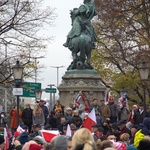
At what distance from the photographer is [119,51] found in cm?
4047

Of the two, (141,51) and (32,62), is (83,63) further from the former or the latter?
(141,51)

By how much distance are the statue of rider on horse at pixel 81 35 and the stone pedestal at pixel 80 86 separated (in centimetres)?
52

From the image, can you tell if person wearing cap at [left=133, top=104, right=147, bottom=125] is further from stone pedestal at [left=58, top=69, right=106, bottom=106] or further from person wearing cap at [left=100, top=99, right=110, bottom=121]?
stone pedestal at [left=58, top=69, right=106, bottom=106]

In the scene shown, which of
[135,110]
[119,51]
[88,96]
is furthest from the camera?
[119,51]

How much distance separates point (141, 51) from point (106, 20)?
12.7ft

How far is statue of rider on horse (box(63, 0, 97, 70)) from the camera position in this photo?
28734 mm

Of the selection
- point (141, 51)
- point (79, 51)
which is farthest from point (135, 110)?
point (141, 51)

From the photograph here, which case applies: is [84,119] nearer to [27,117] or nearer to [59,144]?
[27,117]

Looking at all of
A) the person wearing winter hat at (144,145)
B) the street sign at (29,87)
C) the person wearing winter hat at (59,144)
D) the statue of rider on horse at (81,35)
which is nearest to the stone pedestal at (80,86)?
the statue of rider on horse at (81,35)

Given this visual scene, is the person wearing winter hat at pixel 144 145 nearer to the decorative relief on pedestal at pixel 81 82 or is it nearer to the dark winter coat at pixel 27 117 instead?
the dark winter coat at pixel 27 117

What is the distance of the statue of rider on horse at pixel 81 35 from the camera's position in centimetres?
2873

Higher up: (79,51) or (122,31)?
(122,31)

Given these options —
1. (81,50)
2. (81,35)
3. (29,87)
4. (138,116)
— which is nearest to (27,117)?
(138,116)

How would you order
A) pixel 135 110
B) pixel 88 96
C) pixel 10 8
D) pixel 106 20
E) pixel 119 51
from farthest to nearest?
1. pixel 119 51
2. pixel 106 20
3. pixel 10 8
4. pixel 88 96
5. pixel 135 110
